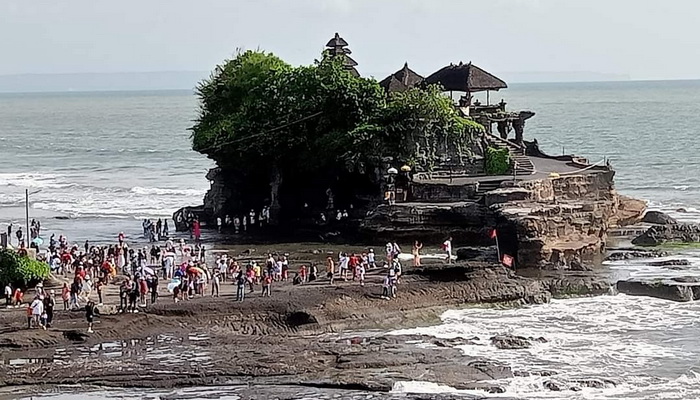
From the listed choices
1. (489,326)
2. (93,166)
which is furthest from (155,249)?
(93,166)

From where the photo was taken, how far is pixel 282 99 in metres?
52.9

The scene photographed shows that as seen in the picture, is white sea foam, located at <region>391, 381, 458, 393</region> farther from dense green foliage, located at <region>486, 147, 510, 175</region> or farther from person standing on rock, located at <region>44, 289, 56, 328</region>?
dense green foliage, located at <region>486, 147, 510, 175</region>

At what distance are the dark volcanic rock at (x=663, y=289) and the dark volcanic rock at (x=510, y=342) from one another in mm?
8157

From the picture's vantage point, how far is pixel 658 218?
56.3 metres

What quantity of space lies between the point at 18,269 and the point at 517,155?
1092 inches

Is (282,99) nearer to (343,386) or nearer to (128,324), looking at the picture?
(128,324)

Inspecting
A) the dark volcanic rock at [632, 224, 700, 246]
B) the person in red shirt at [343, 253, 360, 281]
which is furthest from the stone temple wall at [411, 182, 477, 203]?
the person in red shirt at [343, 253, 360, 281]

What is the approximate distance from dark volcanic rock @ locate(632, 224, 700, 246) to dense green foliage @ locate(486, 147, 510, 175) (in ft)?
21.8

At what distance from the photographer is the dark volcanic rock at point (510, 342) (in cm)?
3088

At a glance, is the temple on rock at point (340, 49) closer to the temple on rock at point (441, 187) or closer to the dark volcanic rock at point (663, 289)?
the temple on rock at point (441, 187)

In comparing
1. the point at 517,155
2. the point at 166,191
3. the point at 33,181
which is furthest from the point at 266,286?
the point at 33,181

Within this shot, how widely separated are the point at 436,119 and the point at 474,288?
1349cm

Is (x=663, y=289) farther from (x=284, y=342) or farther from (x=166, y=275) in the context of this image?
(x=166, y=275)

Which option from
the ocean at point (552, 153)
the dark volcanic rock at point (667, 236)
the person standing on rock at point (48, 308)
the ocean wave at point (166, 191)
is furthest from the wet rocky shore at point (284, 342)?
the ocean wave at point (166, 191)
